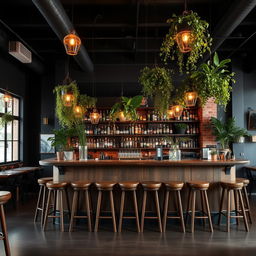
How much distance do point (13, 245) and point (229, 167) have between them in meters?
3.54

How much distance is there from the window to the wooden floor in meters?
3.19

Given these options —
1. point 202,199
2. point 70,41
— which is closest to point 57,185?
point 70,41

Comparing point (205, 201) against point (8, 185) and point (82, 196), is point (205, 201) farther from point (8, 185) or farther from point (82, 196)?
point (8, 185)

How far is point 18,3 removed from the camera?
16.6 feet

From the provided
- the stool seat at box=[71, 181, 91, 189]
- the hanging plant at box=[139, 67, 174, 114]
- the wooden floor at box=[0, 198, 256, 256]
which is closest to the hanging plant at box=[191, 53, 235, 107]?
the hanging plant at box=[139, 67, 174, 114]

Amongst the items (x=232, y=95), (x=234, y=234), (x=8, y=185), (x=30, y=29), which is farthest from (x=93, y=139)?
(x=234, y=234)

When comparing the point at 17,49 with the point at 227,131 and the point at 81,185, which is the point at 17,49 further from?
the point at 227,131

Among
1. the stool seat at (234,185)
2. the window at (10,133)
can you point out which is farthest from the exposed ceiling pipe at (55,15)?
the stool seat at (234,185)

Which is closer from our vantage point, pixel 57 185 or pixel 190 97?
pixel 57 185

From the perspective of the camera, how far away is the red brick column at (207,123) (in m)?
7.74

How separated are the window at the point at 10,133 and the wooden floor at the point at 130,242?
3.19 metres

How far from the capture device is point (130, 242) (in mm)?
3814

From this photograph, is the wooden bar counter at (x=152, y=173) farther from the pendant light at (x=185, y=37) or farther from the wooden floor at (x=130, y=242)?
the pendant light at (x=185, y=37)

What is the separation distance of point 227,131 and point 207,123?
2.00ft
